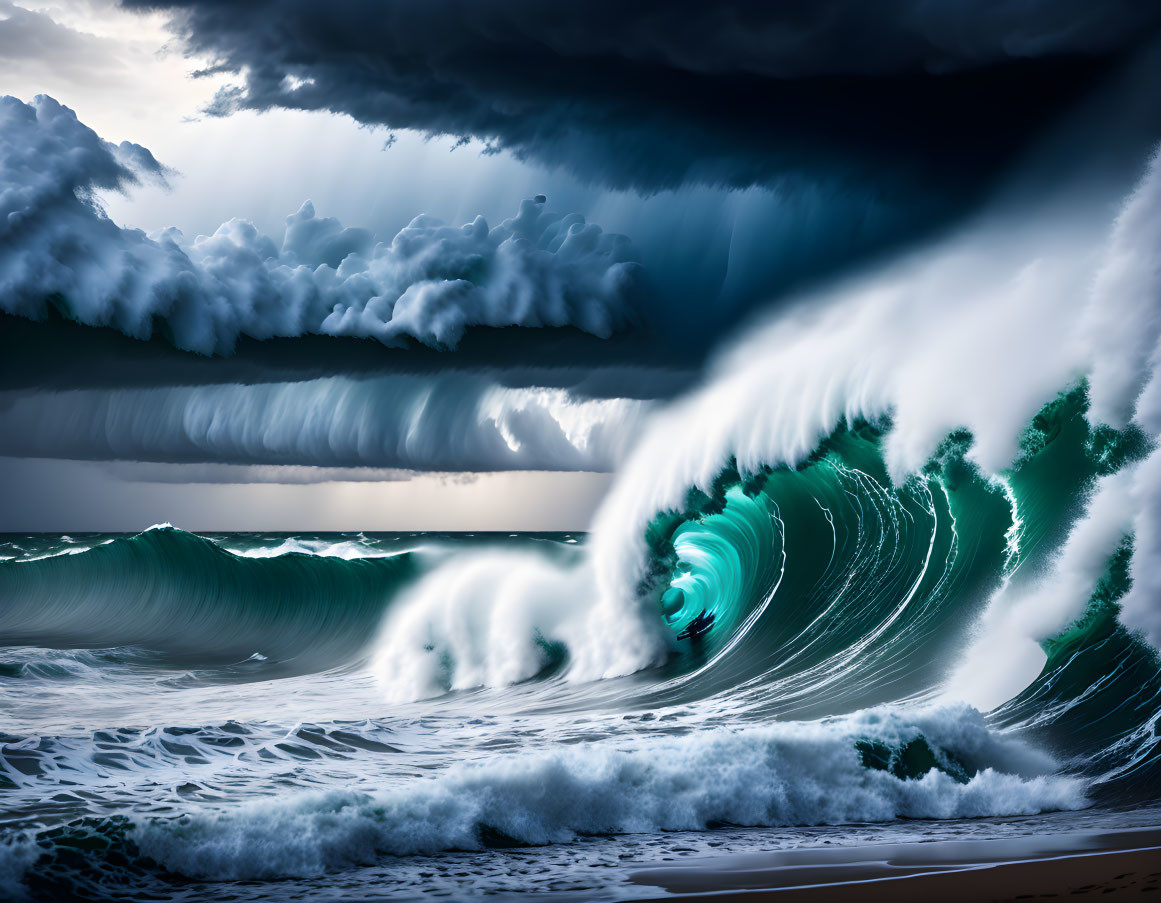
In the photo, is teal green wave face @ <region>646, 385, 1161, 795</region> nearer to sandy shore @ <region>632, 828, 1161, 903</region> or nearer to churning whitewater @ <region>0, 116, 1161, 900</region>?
churning whitewater @ <region>0, 116, 1161, 900</region>

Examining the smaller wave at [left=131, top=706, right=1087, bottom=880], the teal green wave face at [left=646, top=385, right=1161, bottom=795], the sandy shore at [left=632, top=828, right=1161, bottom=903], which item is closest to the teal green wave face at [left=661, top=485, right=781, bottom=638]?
the teal green wave face at [left=646, top=385, right=1161, bottom=795]

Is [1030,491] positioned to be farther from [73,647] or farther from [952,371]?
[73,647]

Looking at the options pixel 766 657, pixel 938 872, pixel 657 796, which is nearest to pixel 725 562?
pixel 766 657

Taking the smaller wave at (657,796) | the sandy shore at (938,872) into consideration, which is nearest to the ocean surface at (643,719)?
the smaller wave at (657,796)

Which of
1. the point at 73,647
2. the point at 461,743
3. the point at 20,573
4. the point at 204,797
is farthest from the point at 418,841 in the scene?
the point at 20,573

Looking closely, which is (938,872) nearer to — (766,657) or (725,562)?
(766,657)

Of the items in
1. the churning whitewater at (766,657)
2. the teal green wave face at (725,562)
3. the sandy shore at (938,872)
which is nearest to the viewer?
the sandy shore at (938,872)

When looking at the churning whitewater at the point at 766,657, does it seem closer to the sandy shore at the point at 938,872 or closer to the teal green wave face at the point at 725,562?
the teal green wave face at the point at 725,562
